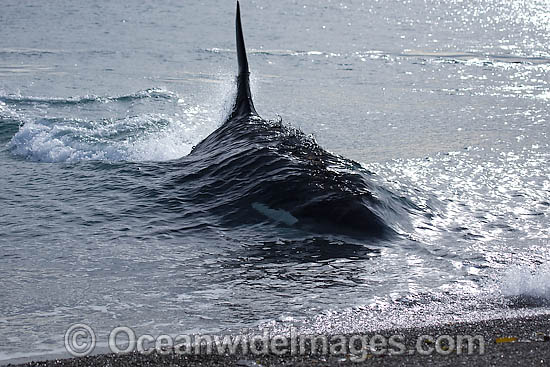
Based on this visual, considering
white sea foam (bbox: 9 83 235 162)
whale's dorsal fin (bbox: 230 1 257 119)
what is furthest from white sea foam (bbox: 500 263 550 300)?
white sea foam (bbox: 9 83 235 162)

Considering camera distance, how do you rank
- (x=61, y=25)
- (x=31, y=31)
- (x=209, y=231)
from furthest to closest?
1. (x=61, y=25)
2. (x=31, y=31)
3. (x=209, y=231)

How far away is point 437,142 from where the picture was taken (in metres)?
12.3

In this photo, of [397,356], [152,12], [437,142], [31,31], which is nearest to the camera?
[397,356]

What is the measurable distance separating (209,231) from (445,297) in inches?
102

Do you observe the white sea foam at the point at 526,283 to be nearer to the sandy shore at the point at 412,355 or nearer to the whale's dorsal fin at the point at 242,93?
the sandy shore at the point at 412,355

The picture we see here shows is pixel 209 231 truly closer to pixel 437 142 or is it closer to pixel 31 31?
pixel 437 142

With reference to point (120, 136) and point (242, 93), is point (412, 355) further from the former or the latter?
point (120, 136)

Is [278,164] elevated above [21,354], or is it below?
above

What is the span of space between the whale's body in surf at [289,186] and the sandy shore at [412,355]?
2.46 meters

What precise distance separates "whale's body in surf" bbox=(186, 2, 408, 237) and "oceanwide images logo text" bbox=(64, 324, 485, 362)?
234cm

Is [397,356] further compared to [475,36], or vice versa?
[475,36]

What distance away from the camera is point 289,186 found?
25.1 ft

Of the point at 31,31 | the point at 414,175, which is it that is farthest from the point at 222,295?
the point at 31,31

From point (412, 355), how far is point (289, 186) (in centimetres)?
351
